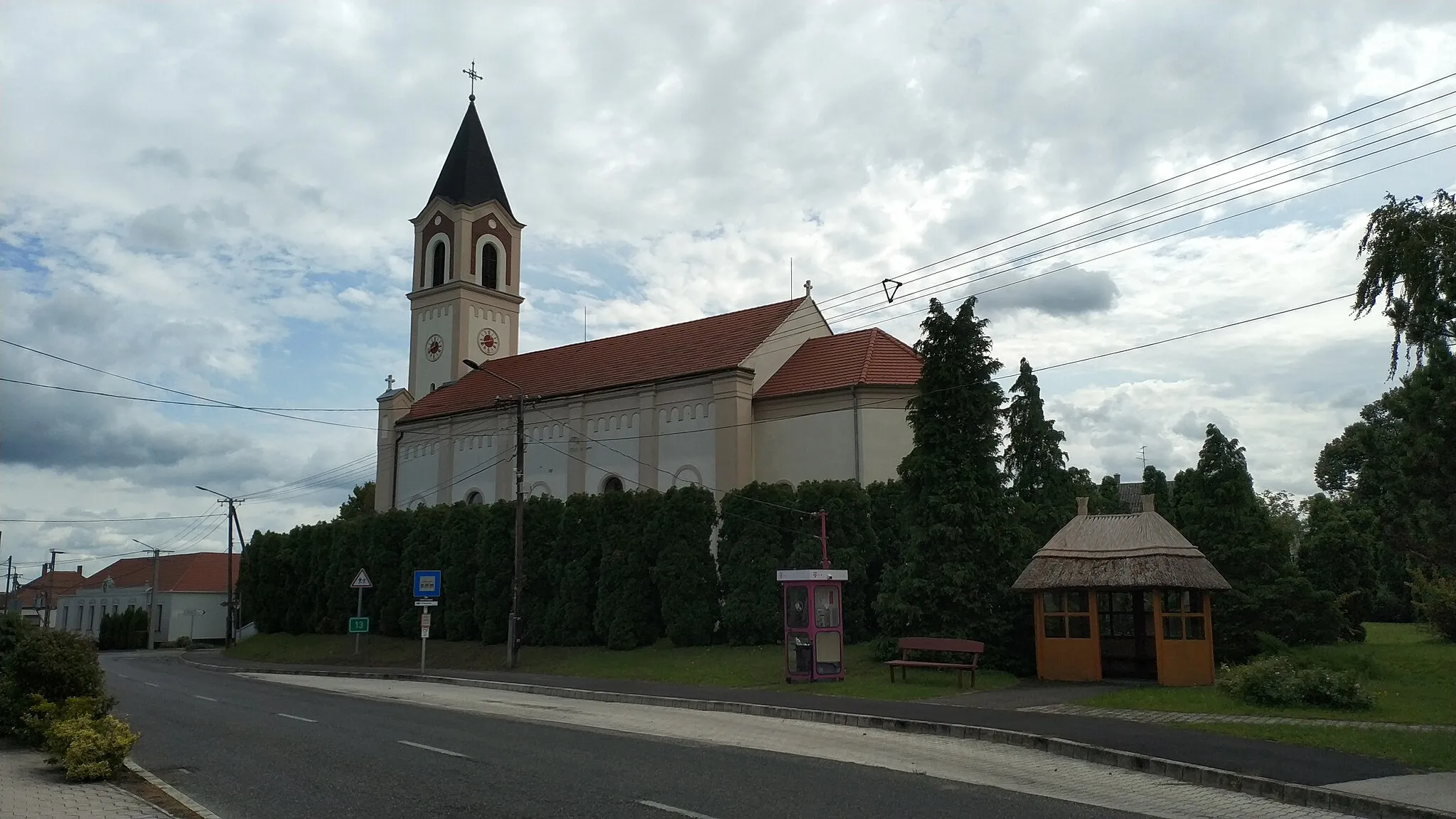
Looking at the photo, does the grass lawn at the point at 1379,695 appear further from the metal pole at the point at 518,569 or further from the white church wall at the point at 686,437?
the white church wall at the point at 686,437

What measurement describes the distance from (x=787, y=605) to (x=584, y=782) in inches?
546

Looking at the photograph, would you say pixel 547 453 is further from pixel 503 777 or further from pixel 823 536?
pixel 503 777

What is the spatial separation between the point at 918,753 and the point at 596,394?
106 feet

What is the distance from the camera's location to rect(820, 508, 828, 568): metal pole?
29398 mm

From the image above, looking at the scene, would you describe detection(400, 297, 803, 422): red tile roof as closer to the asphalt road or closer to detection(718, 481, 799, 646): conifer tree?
detection(718, 481, 799, 646): conifer tree

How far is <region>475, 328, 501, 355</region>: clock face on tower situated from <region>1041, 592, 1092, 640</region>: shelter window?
128 ft

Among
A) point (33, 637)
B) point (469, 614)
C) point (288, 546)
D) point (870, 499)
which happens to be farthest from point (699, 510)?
point (288, 546)

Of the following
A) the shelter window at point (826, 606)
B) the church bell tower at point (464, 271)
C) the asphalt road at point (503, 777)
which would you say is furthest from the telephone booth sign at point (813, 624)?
the church bell tower at point (464, 271)

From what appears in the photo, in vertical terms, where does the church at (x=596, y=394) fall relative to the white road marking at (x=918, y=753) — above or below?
above

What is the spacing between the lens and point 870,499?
32125 mm

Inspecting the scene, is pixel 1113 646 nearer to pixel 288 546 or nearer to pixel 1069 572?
pixel 1069 572

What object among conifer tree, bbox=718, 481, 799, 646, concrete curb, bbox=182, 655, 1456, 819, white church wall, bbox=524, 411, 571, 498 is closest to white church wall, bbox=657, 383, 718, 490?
white church wall, bbox=524, 411, 571, 498

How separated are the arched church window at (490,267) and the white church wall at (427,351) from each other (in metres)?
2.54

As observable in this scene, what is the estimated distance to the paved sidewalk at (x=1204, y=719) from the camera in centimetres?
1534
